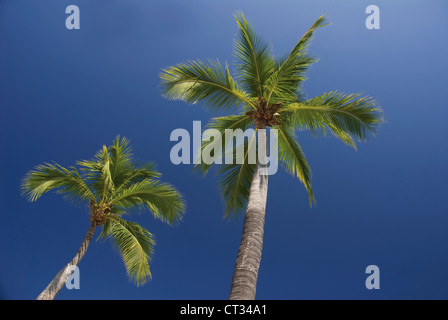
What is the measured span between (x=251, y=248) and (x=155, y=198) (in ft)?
20.4

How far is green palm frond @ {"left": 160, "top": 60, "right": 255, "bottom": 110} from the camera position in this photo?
388 inches

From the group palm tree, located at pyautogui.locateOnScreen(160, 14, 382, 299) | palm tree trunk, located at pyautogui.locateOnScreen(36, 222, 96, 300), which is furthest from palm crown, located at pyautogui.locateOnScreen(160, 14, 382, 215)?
palm tree trunk, located at pyautogui.locateOnScreen(36, 222, 96, 300)

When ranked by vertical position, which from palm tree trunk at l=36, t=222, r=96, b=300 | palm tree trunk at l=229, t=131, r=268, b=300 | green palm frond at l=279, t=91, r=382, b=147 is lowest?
palm tree trunk at l=36, t=222, r=96, b=300

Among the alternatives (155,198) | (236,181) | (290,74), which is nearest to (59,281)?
(155,198)

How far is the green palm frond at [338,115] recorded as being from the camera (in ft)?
30.0

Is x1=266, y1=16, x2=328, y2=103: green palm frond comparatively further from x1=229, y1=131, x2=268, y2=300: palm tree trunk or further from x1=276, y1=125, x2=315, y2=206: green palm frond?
x1=229, y1=131, x2=268, y2=300: palm tree trunk

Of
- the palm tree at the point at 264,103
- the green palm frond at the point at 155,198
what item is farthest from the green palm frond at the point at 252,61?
the green palm frond at the point at 155,198

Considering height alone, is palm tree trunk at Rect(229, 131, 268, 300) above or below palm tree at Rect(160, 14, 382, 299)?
below

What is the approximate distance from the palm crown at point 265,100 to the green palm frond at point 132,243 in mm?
3638

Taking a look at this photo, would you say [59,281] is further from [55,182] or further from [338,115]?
[338,115]

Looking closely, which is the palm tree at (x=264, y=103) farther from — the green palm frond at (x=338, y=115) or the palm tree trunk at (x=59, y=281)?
the palm tree trunk at (x=59, y=281)

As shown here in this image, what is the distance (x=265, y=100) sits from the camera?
1006 cm
